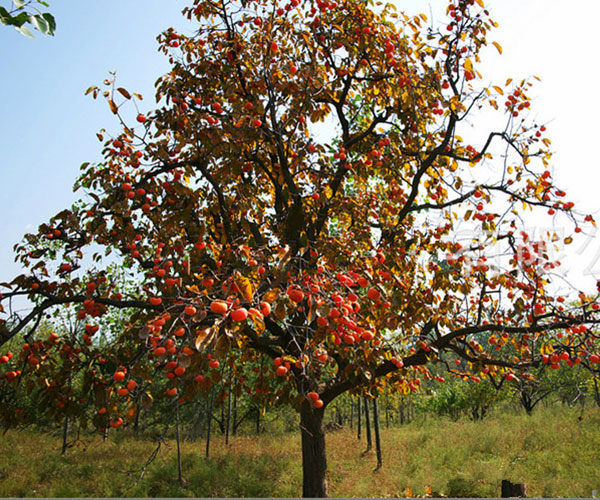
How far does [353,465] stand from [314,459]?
6442 mm

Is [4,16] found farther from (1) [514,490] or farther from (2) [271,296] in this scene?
(1) [514,490]

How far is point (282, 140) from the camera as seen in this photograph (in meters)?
4.14

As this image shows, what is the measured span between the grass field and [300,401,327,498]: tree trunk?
155 inches

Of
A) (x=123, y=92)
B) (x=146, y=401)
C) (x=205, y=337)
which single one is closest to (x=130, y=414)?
(x=146, y=401)

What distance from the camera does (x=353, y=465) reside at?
1018 centimetres

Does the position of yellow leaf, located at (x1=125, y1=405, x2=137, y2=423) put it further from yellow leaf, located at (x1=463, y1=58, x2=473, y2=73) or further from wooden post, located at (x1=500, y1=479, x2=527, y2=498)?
wooden post, located at (x1=500, y1=479, x2=527, y2=498)

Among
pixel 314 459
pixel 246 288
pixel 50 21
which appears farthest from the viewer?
pixel 314 459

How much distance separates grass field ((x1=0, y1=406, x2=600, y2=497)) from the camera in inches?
324

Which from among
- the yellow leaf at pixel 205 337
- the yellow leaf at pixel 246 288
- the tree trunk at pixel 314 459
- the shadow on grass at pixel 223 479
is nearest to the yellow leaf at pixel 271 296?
the yellow leaf at pixel 246 288

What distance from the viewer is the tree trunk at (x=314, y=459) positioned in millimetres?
4547

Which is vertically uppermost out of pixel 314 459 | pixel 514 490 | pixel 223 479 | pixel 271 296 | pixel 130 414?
pixel 271 296

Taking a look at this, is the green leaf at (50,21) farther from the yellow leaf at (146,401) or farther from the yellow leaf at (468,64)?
the yellow leaf at (468,64)

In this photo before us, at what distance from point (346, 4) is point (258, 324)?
463 centimetres

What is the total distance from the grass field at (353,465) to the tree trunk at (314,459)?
3.93 meters
